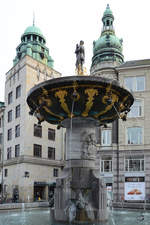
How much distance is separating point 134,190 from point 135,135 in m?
7.38

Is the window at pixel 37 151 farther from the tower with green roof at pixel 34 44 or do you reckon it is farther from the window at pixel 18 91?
the tower with green roof at pixel 34 44

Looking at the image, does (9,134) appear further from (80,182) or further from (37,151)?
(80,182)

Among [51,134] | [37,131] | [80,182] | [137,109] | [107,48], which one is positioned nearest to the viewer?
[80,182]

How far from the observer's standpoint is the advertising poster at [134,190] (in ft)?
132

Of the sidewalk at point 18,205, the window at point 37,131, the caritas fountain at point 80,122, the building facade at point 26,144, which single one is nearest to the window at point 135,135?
the building facade at point 26,144

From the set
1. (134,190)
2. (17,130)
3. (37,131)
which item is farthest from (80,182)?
(17,130)

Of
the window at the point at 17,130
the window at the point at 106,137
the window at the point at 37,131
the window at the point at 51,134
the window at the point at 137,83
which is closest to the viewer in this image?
the window at the point at 137,83

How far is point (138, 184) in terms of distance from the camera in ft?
133

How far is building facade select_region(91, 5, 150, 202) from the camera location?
4081cm

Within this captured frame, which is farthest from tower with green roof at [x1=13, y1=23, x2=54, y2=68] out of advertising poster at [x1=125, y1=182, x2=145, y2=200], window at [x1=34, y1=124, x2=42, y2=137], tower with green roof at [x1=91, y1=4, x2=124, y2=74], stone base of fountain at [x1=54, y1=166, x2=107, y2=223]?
stone base of fountain at [x1=54, y1=166, x2=107, y2=223]

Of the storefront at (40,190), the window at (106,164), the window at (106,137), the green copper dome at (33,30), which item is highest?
the green copper dome at (33,30)

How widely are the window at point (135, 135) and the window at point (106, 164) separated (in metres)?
3.79

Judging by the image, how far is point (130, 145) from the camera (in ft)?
139

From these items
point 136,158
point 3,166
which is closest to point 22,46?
point 3,166
